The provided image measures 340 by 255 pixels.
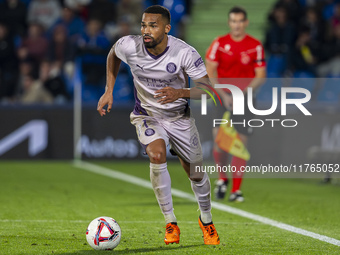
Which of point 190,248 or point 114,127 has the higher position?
point 190,248

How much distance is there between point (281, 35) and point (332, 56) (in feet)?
3.79

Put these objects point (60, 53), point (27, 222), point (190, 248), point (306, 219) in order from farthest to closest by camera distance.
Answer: point (60, 53) < point (306, 219) < point (27, 222) < point (190, 248)

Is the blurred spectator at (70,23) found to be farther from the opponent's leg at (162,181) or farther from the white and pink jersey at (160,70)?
the opponent's leg at (162,181)

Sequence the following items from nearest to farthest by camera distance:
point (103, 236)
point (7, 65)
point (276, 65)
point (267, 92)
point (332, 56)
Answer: point (103, 236) < point (267, 92) < point (7, 65) < point (276, 65) < point (332, 56)

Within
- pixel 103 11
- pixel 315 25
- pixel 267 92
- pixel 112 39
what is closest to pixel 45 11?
pixel 103 11

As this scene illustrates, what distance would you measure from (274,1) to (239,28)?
977 centimetres

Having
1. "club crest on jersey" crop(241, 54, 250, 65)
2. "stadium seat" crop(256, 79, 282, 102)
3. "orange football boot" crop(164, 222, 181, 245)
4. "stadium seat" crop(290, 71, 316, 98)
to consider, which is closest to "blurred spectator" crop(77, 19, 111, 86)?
"stadium seat" crop(256, 79, 282, 102)

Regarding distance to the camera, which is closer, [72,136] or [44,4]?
[72,136]

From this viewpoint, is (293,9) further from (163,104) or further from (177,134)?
(163,104)

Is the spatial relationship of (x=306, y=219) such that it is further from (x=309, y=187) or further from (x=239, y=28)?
(x=309, y=187)

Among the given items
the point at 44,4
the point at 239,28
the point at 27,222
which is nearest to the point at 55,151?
the point at 44,4

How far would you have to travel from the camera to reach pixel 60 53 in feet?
51.7

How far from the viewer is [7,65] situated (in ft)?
51.4

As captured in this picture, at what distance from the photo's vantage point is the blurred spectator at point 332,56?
630 inches
